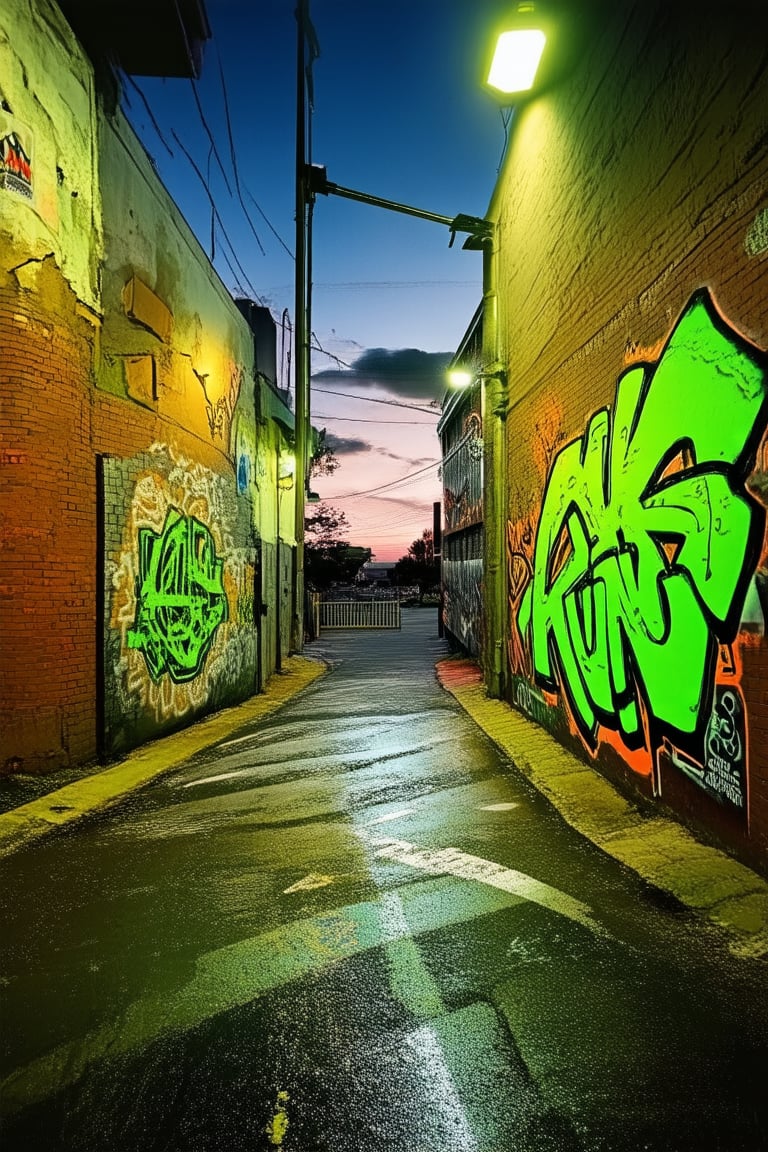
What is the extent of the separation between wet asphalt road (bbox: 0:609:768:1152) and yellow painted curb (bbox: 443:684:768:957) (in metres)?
0.14

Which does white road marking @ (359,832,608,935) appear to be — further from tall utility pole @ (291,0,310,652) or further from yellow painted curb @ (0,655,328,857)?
tall utility pole @ (291,0,310,652)

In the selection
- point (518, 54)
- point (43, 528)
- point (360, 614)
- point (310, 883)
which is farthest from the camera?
point (360, 614)

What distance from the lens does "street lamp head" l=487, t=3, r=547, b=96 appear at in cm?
617

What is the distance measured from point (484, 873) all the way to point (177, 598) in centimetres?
551

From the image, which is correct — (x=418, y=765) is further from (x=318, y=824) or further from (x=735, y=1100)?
(x=735, y=1100)

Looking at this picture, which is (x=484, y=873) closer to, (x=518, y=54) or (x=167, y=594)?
(x=167, y=594)

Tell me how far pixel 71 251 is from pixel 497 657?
7.39 m

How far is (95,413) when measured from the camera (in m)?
6.61

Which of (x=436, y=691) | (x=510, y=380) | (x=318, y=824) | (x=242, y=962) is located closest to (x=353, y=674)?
(x=436, y=691)

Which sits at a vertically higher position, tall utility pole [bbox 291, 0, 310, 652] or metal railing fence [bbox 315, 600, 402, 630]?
tall utility pole [bbox 291, 0, 310, 652]

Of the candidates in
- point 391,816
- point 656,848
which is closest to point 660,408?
point 656,848

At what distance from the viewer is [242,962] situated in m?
2.95

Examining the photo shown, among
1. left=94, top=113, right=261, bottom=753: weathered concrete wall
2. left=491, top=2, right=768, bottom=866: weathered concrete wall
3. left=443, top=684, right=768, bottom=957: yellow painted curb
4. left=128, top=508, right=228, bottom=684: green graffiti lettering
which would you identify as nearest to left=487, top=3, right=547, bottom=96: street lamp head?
left=491, top=2, right=768, bottom=866: weathered concrete wall

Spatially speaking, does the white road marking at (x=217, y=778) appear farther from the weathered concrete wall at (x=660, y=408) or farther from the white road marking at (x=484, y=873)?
the weathered concrete wall at (x=660, y=408)
